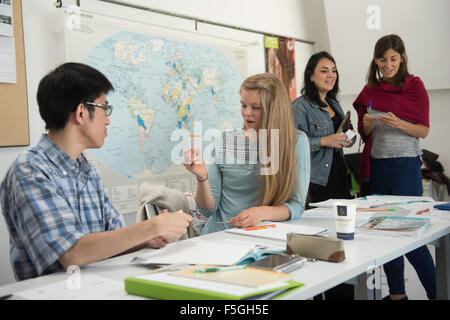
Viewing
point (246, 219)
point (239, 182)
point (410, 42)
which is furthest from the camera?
point (410, 42)

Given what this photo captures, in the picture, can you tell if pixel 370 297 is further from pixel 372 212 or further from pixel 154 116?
pixel 154 116

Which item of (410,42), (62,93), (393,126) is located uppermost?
(410,42)

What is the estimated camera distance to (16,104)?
7.30 feet

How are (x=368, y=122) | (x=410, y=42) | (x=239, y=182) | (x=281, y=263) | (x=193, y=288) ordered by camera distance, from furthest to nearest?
1. (x=410, y=42)
2. (x=368, y=122)
3. (x=239, y=182)
4. (x=281, y=263)
5. (x=193, y=288)

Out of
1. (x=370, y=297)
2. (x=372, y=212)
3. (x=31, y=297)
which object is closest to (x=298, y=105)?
(x=372, y=212)

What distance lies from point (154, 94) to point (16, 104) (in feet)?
2.88

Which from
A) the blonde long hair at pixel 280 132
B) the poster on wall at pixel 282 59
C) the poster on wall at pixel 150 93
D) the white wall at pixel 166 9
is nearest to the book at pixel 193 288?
the blonde long hair at pixel 280 132

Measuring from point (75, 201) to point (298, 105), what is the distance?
1.79m

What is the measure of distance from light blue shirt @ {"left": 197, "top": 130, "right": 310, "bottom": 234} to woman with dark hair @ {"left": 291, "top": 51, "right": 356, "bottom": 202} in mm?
852

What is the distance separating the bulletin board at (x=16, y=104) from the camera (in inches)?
85.6

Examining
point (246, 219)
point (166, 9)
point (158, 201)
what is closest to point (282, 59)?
point (166, 9)

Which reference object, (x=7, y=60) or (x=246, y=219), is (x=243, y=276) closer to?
(x=246, y=219)

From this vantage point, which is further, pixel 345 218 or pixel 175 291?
pixel 345 218

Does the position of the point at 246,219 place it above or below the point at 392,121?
below
